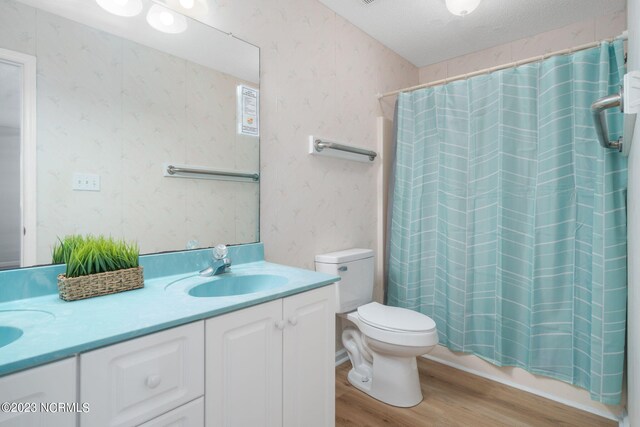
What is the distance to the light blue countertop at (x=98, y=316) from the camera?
65 cm

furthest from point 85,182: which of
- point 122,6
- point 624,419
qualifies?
point 624,419

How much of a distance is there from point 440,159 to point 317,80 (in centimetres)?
99

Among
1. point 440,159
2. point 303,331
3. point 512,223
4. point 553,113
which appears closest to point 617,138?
point 553,113

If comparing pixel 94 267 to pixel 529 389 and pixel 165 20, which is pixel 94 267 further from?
pixel 529 389

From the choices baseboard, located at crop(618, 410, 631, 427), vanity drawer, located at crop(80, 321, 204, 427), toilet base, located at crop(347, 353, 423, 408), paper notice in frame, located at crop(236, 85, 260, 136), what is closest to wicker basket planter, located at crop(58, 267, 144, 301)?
vanity drawer, located at crop(80, 321, 204, 427)

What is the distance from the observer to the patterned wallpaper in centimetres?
173

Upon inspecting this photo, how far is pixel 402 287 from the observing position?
2.40 metres

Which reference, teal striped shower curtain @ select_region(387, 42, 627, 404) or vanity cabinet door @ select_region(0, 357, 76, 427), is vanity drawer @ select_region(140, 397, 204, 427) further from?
teal striped shower curtain @ select_region(387, 42, 627, 404)

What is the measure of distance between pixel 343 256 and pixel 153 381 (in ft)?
4.42

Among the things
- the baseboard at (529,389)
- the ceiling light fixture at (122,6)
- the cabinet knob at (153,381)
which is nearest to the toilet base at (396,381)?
the baseboard at (529,389)

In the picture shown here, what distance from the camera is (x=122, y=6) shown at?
1.25m

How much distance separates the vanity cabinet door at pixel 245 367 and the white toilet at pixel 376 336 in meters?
0.78

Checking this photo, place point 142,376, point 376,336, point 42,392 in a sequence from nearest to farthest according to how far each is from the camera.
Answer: point 42,392, point 142,376, point 376,336

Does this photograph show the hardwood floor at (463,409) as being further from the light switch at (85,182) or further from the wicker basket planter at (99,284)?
the light switch at (85,182)
